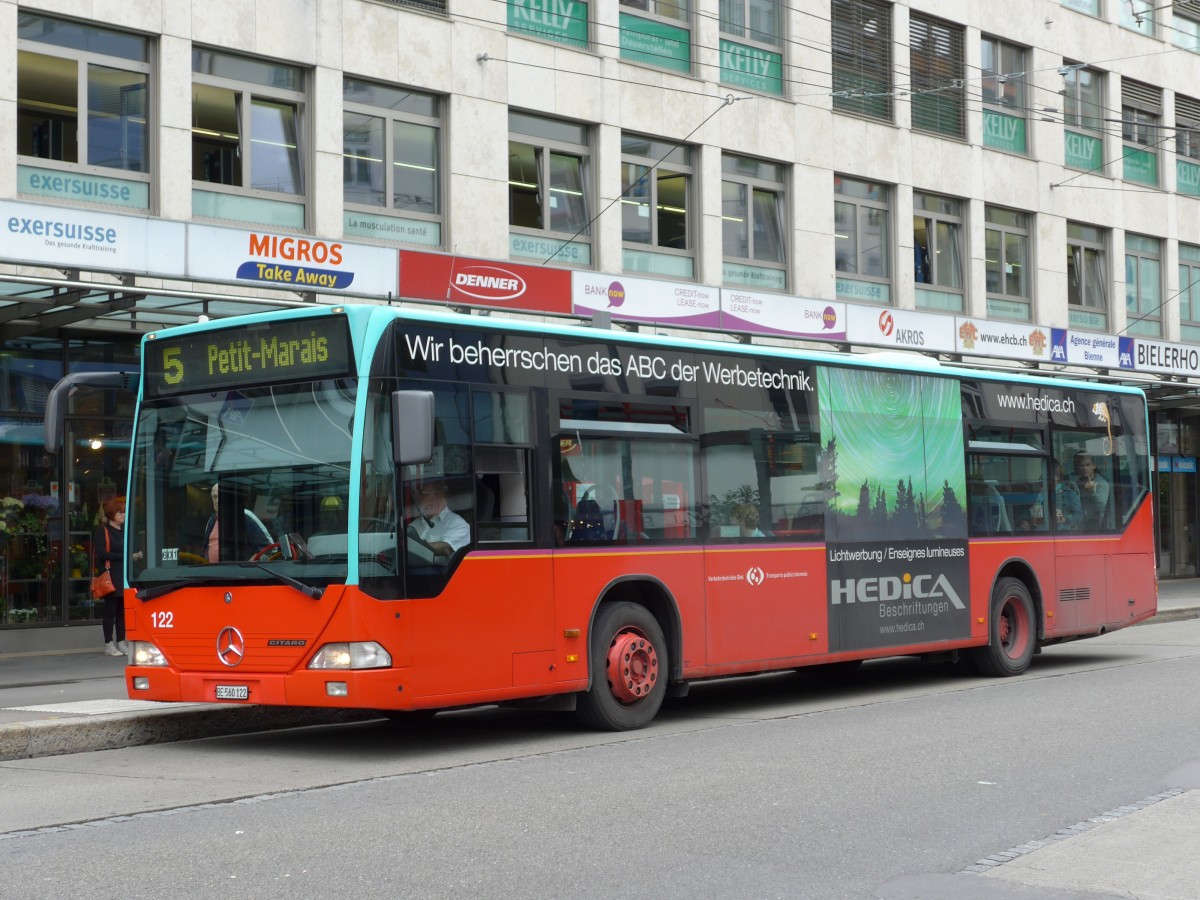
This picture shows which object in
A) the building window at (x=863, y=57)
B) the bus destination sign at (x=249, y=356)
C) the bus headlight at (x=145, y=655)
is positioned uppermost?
the building window at (x=863, y=57)

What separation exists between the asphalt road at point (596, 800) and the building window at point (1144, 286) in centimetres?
2175

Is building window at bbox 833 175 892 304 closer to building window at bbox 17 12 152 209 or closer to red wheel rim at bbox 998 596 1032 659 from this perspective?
red wheel rim at bbox 998 596 1032 659

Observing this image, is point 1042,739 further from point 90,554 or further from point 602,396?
point 90,554

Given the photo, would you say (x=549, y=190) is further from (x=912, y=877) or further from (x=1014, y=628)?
(x=912, y=877)

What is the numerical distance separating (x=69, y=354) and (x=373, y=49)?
5.39 metres

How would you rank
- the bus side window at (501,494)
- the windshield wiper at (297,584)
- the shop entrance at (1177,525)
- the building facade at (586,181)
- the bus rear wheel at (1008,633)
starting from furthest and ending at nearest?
the shop entrance at (1177,525), the building facade at (586,181), the bus rear wheel at (1008,633), the bus side window at (501,494), the windshield wiper at (297,584)

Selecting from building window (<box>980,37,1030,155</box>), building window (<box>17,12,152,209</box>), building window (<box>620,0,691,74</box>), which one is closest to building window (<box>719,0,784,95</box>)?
building window (<box>620,0,691,74</box>)

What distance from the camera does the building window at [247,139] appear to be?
1852cm

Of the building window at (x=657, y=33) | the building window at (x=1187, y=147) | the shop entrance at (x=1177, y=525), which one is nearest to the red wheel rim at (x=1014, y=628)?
the building window at (x=657, y=33)

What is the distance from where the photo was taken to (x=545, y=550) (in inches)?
430

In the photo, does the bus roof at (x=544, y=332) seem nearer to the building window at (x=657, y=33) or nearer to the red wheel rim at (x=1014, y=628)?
the red wheel rim at (x=1014, y=628)

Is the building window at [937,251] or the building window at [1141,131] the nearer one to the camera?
the building window at [937,251]

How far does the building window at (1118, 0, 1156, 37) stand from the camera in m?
33.6

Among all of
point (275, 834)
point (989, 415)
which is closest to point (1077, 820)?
point (275, 834)
